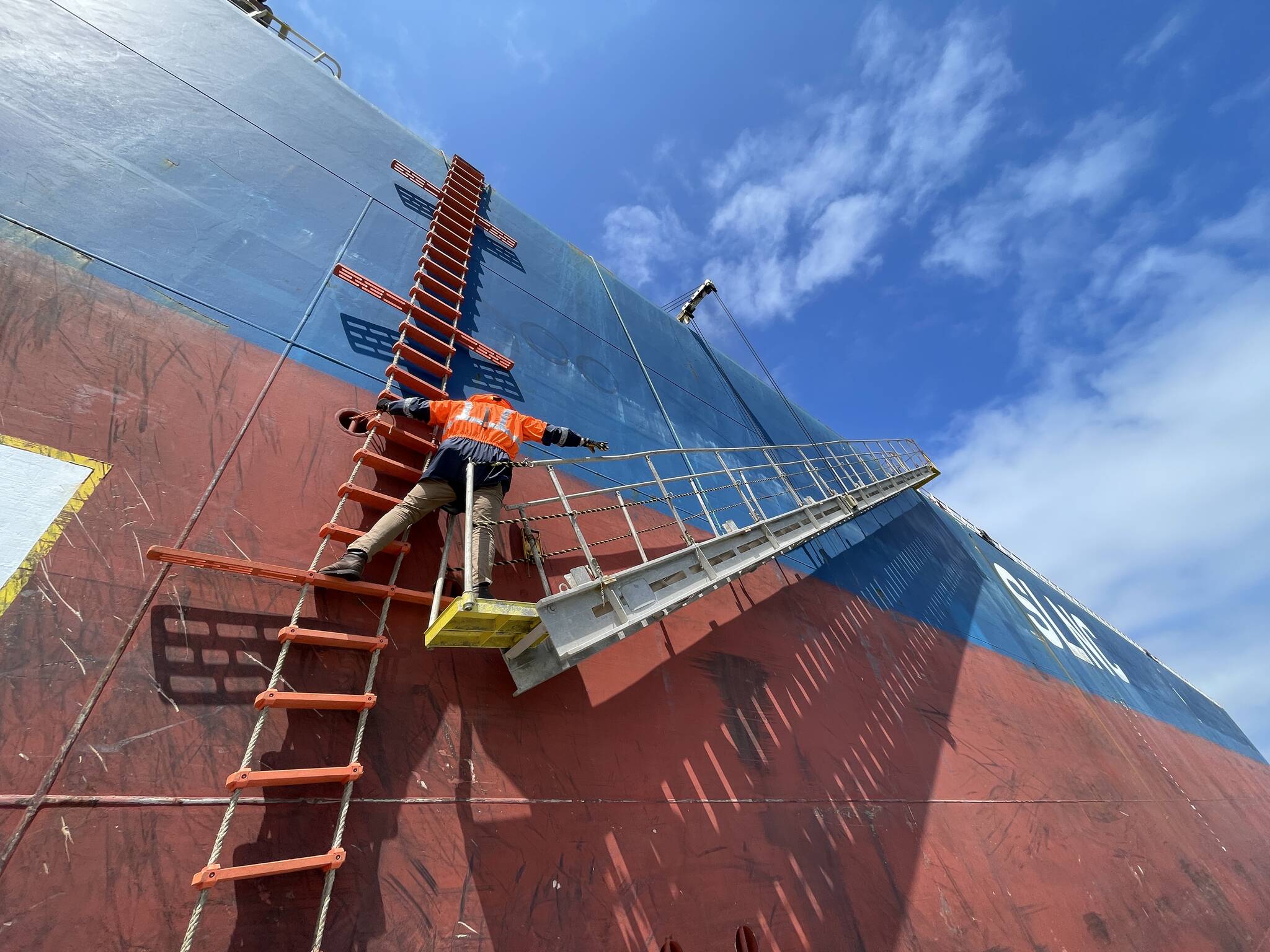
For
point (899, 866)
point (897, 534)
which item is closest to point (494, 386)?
point (899, 866)

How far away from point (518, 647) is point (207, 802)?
1.67m

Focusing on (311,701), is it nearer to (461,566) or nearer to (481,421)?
(461,566)

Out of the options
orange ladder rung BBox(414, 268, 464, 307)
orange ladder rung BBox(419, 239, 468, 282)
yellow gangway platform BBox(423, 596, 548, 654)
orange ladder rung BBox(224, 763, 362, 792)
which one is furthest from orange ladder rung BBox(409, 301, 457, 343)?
orange ladder rung BBox(224, 763, 362, 792)

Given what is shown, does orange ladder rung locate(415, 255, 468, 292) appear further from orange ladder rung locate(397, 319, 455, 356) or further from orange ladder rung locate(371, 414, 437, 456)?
orange ladder rung locate(371, 414, 437, 456)

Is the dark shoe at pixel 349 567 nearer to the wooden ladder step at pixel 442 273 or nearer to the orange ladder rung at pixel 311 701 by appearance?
the orange ladder rung at pixel 311 701

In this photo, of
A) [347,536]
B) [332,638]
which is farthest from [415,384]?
[332,638]

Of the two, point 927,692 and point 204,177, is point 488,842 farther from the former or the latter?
point 927,692

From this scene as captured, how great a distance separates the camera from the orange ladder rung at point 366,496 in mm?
3470

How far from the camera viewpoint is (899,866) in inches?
199

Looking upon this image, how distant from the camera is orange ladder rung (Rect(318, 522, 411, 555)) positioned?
3281mm

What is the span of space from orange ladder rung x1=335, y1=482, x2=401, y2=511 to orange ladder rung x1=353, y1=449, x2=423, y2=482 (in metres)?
0.17

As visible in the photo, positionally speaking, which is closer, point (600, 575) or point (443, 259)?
point (600, 575)

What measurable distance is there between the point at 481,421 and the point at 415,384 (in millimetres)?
973

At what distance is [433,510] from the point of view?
3584 mm
